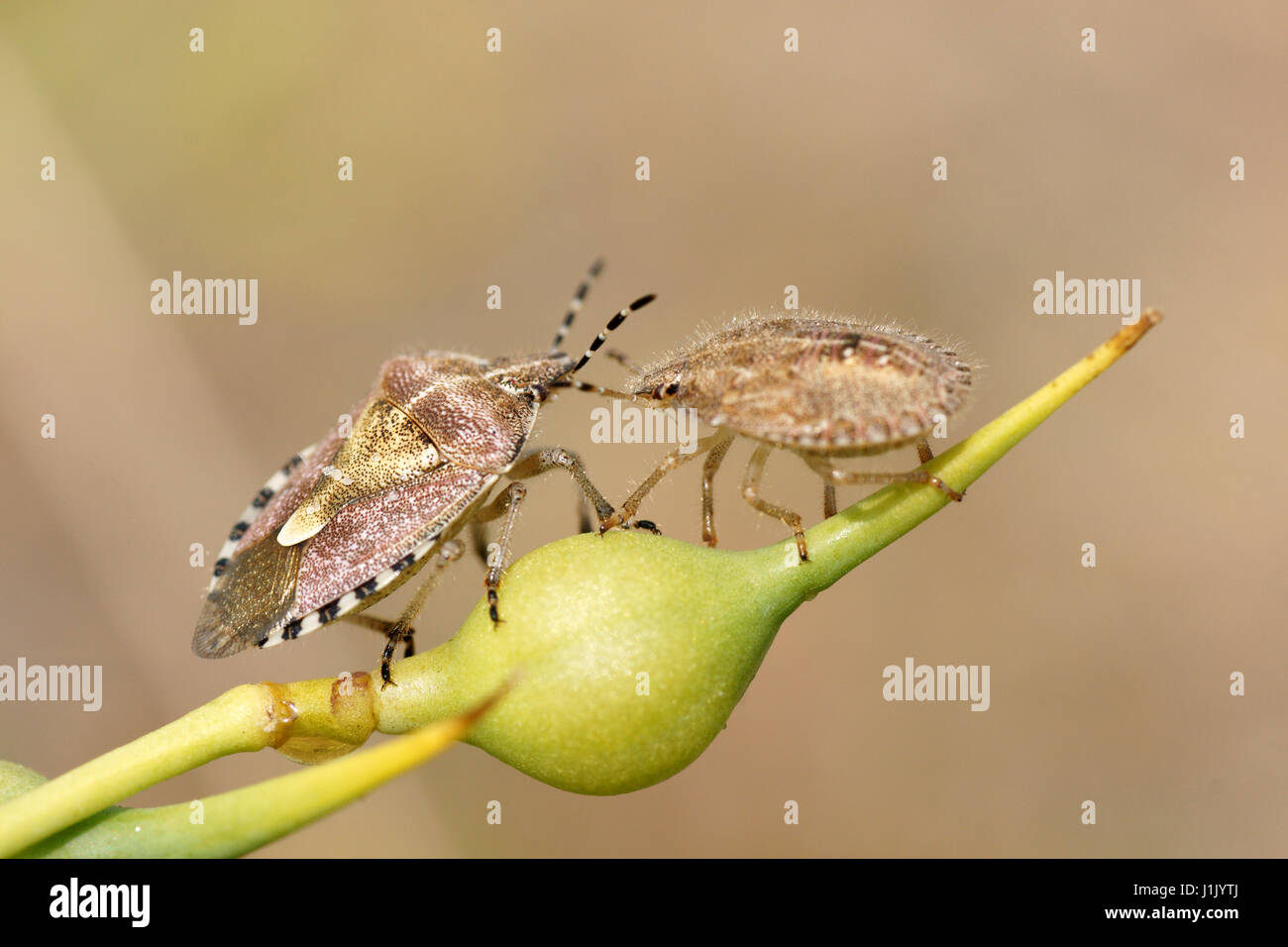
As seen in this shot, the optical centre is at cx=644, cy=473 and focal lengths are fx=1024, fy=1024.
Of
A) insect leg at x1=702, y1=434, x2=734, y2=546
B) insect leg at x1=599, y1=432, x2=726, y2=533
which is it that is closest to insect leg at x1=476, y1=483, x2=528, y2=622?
insect leg at x1=599, y1=432, x2=726, y2=533

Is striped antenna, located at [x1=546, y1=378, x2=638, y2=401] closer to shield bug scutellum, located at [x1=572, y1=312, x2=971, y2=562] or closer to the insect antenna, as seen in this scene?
the insect antenna

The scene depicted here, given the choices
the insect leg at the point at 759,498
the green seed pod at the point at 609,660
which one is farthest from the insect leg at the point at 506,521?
the insect leg at the point at 759,498

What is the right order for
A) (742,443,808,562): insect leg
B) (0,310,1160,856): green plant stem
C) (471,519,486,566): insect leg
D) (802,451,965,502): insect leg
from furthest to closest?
(471,519,486,566): insect leg
(742,443,808,562): insect leg
(802,451,965,502): insect leg
(0,310,1160,856): green plant stem

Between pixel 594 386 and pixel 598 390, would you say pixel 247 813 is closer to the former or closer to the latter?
pixel 598 390

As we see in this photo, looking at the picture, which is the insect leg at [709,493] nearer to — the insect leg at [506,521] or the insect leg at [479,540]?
the insect leg at [506,521]

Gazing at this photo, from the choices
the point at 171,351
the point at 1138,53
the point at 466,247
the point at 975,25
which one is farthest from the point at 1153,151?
the point at 171,351

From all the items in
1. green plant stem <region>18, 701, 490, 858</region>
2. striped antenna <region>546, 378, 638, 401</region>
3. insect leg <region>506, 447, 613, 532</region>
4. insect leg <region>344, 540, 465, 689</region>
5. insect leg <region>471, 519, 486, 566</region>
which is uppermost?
striped antenna <region>546, 378, 638, 401</region>

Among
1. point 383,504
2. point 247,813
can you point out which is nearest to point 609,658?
point 247,813
